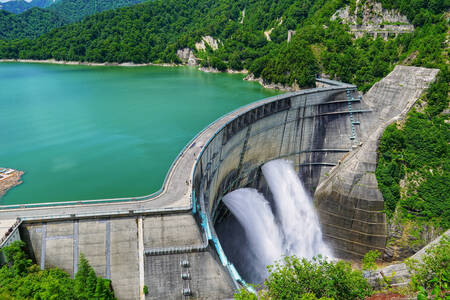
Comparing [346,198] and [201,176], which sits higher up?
[201,176]

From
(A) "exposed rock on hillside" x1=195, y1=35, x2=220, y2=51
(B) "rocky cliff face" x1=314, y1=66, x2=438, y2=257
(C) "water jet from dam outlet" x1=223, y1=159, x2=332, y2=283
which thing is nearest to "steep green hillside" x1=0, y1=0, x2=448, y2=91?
(A) "exposed rock on hillside" x1=195, y1=35, x2=220, y2=51

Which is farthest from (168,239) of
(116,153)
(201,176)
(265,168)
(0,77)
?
(0,77)

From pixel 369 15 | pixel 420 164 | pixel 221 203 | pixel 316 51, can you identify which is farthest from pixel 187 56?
pixel 420 164

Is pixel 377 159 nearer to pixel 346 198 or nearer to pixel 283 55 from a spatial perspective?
pixel 346 198

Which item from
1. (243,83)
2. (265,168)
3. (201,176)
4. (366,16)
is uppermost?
(366,16)

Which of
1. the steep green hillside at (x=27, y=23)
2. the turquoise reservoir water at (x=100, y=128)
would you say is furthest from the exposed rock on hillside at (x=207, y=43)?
the steep green hillside at (x=27, y=23)

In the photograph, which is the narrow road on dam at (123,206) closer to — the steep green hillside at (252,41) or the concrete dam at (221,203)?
the concrete dam at (221,203)

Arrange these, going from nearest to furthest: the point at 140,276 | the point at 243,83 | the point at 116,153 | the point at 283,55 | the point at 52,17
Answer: the point at 140,276, the point at 116,153, the point at 283,55, the point at 243,83, the point at 52,17

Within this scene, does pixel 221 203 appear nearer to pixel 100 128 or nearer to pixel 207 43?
pixel 100 128
